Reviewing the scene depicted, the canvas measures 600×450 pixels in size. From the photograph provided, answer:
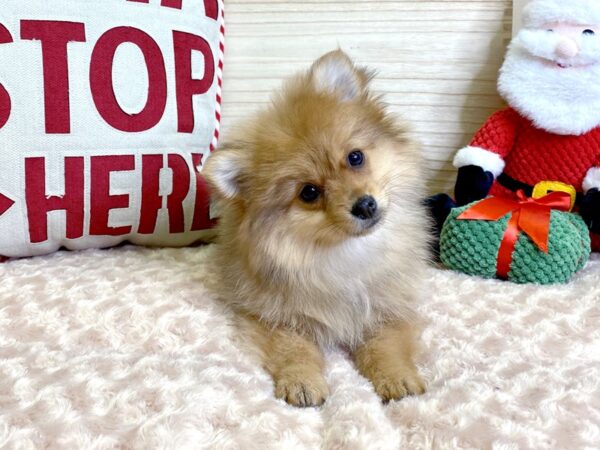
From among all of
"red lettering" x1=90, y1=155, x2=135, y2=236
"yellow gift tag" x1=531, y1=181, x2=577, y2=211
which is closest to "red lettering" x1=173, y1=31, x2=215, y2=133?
"red lettering" x1=90, y1=155, x2=135, y2=236

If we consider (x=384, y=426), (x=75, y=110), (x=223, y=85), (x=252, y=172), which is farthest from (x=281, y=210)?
(x=223, y=85)

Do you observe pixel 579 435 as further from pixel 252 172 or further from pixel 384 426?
pixel 252 172

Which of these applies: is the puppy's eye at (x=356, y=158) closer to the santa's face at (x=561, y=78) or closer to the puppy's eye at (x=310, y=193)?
the puppy's eye at (x=310, y=193)

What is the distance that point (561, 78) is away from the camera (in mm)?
1819

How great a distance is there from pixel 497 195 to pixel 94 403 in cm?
150

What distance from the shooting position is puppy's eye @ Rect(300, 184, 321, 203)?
1.48 metres

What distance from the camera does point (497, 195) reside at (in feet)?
6.64

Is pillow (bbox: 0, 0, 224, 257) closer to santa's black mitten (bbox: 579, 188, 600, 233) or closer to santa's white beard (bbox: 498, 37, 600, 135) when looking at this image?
santa's white beard (bbox: 498, 37, 600, 135)

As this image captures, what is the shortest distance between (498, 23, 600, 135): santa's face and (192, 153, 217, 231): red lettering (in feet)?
3.68

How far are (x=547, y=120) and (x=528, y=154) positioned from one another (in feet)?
0.49

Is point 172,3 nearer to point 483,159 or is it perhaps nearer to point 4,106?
point 4,106

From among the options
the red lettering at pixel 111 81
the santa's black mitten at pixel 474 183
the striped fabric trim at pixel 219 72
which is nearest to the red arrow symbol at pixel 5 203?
the red lettering at pixel 111 81

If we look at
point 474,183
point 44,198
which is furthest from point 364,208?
point 44,198

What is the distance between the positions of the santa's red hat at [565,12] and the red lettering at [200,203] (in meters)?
1.23
